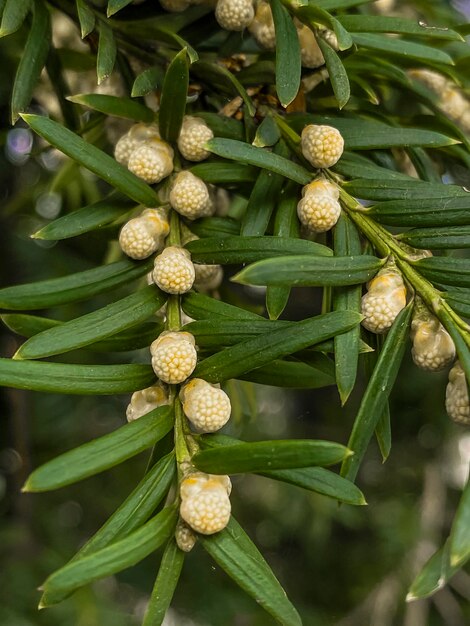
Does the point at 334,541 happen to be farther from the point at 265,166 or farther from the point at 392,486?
the point at 265,166

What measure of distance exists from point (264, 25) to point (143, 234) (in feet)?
0.75

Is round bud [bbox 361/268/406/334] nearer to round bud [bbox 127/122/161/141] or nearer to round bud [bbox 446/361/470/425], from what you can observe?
round bud [bbox 446/361/470/425]

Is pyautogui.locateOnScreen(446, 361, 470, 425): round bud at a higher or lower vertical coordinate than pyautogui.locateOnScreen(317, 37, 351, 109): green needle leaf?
lower

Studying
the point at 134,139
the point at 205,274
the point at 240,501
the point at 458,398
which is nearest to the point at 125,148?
the point at 134,139

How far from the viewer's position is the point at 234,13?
60cm

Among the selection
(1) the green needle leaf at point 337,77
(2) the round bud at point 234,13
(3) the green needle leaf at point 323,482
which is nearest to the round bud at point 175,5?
(2) the round bud at point 234,13

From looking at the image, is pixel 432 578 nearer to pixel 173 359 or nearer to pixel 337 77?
pixel 173 359

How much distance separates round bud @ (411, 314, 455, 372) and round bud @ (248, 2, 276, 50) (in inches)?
11.3

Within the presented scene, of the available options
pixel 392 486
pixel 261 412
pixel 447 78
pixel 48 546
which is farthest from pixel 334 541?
pixel 447 78

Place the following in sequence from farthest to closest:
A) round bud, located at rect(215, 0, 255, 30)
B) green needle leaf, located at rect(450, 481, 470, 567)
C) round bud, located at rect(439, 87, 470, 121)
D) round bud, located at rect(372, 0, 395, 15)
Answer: round bud, located at rect(372, 0, 395, 15) < round bud, located at rect(439, 87, 470, 121) < round bud, located at rect(215, 0, 255, 30) < green needle leaf, located at rect(450, 481, 470, 567)

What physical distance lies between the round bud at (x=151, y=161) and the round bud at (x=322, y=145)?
110 millimetres

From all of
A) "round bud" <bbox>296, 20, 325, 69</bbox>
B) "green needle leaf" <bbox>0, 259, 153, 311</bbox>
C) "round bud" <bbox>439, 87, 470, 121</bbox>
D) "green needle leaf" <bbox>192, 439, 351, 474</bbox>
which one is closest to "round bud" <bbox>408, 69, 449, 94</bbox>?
"round bud" <bbox>439, 87, 470, 121</bbox>

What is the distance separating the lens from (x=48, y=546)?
1095 mm

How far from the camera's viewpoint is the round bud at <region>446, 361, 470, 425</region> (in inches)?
19.4
